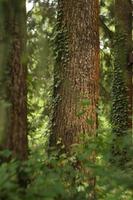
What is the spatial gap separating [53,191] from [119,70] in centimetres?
1260

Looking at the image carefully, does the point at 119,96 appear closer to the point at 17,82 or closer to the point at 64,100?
the point at 64,100

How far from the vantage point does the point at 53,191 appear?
393 centimetres

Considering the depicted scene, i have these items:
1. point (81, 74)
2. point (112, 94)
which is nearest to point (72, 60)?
point (81, 74)

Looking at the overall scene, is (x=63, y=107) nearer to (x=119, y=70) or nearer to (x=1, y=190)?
(x=1, y=190)

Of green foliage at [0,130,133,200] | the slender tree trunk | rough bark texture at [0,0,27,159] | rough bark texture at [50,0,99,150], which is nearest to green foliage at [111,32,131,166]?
the slender tree trunk

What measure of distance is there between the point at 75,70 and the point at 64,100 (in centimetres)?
59

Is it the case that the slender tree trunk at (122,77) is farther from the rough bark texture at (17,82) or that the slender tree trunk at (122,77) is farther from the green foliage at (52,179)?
the green foliage at (52,179)

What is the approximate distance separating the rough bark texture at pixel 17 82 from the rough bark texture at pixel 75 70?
3.68 meters

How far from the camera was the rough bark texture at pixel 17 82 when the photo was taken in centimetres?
530

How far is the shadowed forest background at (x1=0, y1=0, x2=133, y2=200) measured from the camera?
4500 mm

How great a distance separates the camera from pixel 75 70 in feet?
31.0

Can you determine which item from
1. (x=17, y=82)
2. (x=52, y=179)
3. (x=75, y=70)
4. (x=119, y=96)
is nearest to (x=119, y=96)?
(x=119, y=96)

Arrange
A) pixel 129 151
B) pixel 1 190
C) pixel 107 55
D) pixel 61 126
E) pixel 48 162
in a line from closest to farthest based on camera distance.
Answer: pixel 1 190 < pixel 129 151 < pixel 48 162 < pixel 61 126 < pixel 107 55

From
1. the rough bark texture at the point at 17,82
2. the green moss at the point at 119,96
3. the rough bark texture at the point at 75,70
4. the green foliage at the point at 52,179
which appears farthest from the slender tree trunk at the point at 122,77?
the green foliage at the point at 52,179
